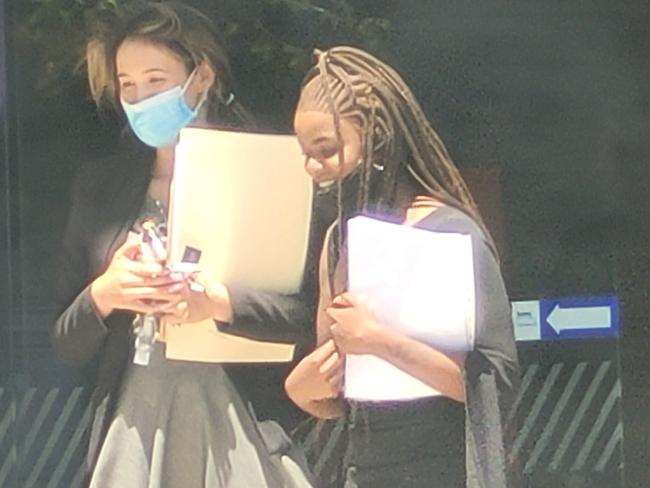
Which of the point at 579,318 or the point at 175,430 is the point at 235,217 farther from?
the point at 579,318

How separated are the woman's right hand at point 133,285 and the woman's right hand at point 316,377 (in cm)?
43

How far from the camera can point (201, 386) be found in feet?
14.1

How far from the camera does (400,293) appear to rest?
427 centimetres

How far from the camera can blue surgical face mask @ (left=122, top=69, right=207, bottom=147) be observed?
4230mm

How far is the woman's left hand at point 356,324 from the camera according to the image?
426cm

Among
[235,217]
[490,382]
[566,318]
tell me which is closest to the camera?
[235,217]

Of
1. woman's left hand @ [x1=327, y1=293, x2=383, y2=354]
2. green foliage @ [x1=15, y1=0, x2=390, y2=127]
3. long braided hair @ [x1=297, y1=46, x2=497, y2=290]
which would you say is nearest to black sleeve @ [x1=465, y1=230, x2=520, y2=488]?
long braided hair @ [x1=297, y1=46, x2=497, y2=290]

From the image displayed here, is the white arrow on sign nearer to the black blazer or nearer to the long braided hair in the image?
the long braided hair

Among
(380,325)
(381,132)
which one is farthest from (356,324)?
(381,132)

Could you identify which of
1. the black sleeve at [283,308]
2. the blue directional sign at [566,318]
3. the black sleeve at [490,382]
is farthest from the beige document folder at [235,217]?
the blue directional sign at [566,318]

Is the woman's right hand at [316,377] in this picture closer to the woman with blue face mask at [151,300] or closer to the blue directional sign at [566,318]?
the woman with blue face mask at [151,300]

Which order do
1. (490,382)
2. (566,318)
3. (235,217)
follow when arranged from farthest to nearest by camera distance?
(566,318), (490,382), (235,217)

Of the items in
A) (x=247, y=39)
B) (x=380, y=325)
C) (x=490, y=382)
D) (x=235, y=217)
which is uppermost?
(x=247, y=39)

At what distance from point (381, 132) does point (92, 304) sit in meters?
0.99
